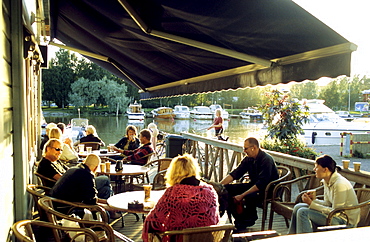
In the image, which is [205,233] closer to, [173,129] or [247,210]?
[247,210]

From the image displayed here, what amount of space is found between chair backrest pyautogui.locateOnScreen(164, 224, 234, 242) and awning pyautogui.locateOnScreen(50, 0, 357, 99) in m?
1.34

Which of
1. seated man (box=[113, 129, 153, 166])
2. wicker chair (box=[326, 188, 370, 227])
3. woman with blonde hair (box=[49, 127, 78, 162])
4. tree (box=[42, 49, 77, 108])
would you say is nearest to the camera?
wicker chair (box=[326, 188, 370, 227])

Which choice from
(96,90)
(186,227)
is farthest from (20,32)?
(96,90)

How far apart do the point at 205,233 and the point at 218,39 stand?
1.86 metres

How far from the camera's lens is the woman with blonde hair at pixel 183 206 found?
2352 millimetres

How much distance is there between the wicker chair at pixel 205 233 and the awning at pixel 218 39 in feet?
4.39

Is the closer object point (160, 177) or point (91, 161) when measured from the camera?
point (91, 161)

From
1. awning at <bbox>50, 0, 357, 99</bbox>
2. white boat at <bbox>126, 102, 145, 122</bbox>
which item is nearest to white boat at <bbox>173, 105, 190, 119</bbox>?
white boat at <bbox>126, 102, 145, 122</bbox>

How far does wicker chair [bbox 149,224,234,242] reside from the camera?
7.24 ft

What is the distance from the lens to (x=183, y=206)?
2.36 meters

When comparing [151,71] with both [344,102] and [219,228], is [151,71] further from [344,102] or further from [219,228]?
[344,102]

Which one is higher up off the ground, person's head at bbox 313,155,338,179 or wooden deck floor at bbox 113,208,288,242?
person's head at bbox 313,155,338,179

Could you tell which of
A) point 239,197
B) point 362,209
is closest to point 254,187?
point 239,197

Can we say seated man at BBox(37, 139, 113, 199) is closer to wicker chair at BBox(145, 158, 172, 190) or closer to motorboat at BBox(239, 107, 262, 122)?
wicker chair at BBox(145, 158, 172, 190)
